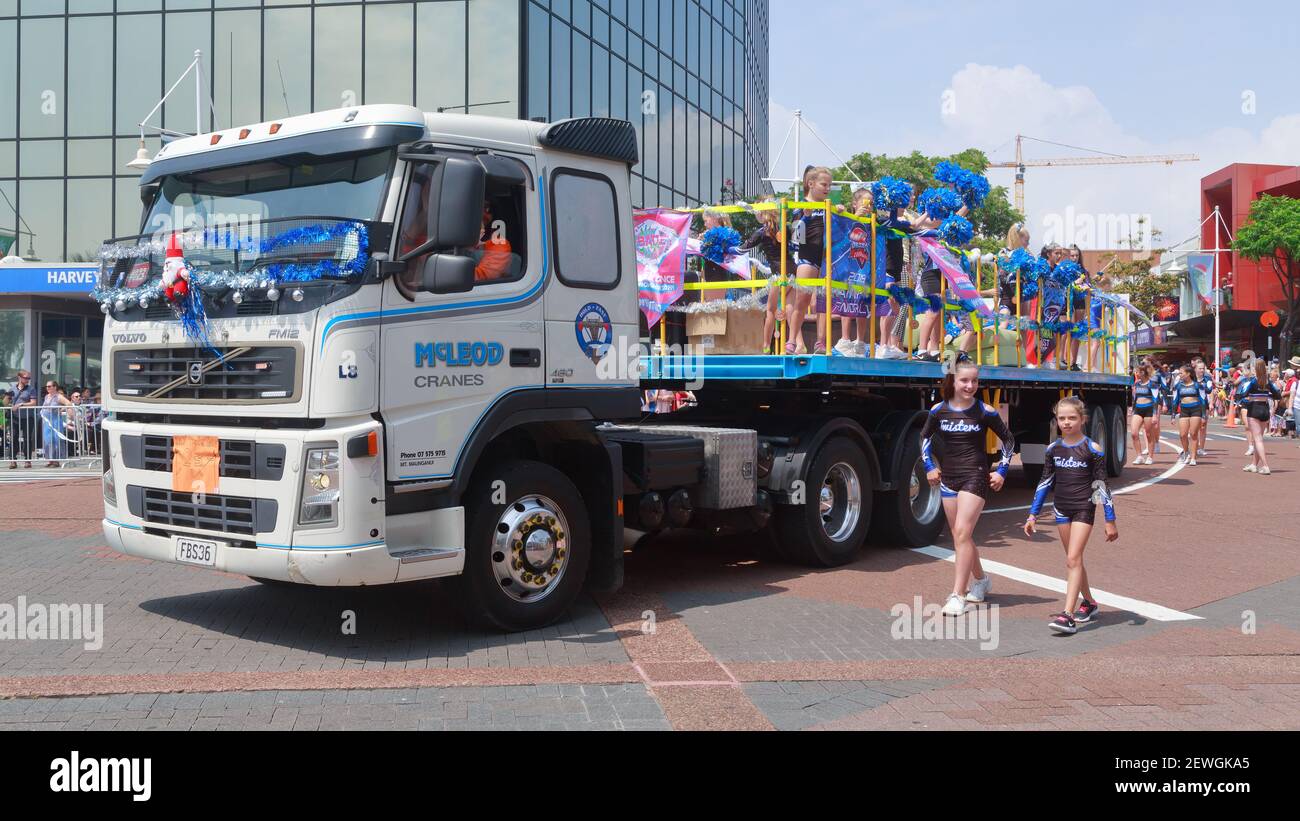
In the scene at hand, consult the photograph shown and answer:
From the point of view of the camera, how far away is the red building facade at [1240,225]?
5522 cm

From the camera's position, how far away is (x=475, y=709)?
5.36 m

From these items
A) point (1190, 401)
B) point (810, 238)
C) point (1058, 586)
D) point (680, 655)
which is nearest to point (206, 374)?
point (680, 655)

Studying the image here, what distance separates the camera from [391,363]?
6.12m

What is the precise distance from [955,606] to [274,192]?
4.95 metres

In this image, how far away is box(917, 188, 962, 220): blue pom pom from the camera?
10.3m

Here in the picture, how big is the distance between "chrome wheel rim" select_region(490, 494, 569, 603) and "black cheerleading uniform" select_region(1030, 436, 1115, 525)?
3.00m

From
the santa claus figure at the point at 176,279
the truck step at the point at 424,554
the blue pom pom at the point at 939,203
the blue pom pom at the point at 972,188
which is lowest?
the truck step at the point at 424,554

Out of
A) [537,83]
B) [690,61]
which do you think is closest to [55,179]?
[537,83]

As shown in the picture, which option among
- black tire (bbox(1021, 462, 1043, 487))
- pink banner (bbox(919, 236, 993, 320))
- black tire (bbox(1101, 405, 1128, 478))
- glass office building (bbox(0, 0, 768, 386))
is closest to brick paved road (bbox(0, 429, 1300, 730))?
pink banner (bbox(919, 236, 993, 320))

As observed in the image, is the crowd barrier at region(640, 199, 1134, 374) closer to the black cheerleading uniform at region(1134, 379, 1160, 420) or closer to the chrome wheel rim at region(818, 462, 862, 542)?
the chrome wheel rim at region(818, 462, 862, 542)

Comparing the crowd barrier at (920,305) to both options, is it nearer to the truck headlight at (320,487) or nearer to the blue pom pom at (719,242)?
the blue pom pom at (719,242)

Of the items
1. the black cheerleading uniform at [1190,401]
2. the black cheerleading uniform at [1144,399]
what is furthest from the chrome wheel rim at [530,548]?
the black cheerleading uniform at [1144,399]

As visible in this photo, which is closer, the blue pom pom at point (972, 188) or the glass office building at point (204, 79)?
the blue pom pom at point (972, 188)

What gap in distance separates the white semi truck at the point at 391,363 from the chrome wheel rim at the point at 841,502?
166 centimetres
